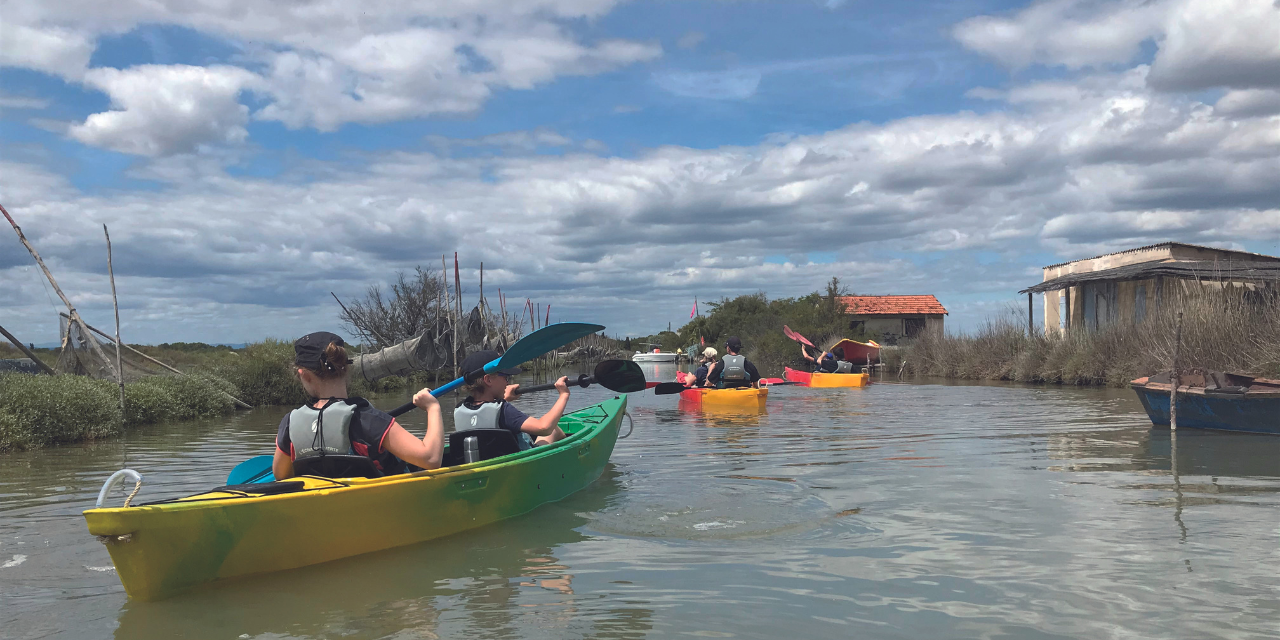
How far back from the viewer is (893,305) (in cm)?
5191

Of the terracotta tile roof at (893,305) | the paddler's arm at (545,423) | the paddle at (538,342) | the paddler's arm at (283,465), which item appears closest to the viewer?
the paddler's arm at (283,465)

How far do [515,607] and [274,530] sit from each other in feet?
4.53

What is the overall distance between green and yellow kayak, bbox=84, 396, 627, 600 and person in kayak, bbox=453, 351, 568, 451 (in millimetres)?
280

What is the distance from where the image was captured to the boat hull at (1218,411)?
375 inches

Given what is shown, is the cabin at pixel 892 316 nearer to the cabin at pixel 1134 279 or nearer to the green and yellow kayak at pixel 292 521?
the cabin at pixel 1134 279

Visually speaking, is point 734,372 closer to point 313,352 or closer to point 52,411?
point 52,411

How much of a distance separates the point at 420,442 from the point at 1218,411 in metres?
9.69

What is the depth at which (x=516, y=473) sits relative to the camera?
596cm

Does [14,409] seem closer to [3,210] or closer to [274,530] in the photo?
[3,210]

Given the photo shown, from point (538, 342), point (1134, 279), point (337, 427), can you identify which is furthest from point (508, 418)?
point (1134, 279)

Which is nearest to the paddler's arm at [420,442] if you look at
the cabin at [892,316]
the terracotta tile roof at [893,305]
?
the cabin at [892,316]

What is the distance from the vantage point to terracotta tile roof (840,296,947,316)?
1907 inches

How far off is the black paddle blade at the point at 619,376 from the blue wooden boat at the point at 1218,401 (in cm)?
683

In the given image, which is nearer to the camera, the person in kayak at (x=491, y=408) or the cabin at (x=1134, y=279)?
the person in kayak at (x=491, y=408)
